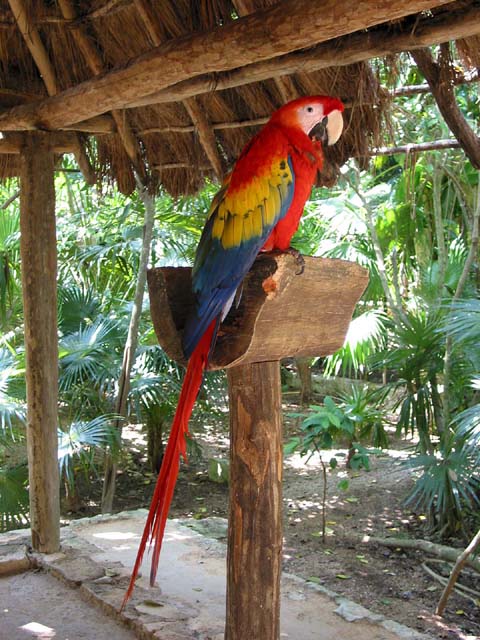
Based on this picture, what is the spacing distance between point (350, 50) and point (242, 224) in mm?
836

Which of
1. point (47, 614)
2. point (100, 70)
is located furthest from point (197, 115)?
point (47, 614)

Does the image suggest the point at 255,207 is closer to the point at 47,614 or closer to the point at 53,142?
the point at 53,142

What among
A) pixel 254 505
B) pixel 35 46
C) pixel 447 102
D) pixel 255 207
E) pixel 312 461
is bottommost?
pixel 312 461

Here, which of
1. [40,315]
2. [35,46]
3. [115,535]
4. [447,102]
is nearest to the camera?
[447,102]

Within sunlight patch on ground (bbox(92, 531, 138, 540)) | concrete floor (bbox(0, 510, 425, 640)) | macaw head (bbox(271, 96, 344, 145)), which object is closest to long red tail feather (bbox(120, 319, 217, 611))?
macaw head (bbox(271, 96, 344, 145))

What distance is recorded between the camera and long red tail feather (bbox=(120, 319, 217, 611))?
187cm

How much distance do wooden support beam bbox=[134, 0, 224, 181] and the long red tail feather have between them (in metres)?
1.53

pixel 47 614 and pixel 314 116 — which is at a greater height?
pixel 314 116

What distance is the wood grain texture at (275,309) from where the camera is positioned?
1985 mm

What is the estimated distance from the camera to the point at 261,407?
7.55ft

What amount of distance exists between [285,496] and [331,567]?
1648 millimetres

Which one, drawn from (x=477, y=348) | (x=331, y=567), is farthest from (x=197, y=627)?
(x=477, y=348)

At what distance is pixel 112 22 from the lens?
9.87ft

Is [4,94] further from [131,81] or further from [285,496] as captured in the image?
[285,496]
